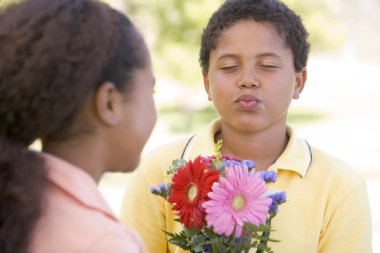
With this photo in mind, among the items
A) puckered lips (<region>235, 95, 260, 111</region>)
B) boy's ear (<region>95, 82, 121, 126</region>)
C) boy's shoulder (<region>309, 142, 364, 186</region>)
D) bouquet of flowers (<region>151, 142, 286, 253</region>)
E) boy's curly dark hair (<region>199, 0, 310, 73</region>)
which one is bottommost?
bouquet of flowers (<region>151, 142, 286, 253</region>)

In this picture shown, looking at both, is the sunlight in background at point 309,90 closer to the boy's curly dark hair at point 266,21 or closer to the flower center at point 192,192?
the boy's curly dark hair at point 266,21

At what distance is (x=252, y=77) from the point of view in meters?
2.75

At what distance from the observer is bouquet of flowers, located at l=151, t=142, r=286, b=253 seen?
88.9 inches

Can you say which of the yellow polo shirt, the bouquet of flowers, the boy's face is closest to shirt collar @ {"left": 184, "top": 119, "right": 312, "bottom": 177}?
the yellow polo shirt

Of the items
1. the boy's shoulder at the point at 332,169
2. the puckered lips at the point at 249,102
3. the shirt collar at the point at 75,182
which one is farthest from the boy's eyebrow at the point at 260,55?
the shirt collar at the point at 75,182

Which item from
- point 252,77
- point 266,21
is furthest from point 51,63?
point 266,21

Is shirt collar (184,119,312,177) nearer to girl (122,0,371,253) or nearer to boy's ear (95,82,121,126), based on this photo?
girl (122,0,371,253)

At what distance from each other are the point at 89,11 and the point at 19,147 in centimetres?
36

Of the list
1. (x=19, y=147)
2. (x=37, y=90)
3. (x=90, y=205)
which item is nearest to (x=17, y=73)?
(x=37, y=90)

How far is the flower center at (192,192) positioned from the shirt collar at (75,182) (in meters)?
0.57

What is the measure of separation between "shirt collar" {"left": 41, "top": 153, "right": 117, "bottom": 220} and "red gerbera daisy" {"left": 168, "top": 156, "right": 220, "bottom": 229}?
56 cm

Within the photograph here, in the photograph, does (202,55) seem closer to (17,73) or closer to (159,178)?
(159,178)

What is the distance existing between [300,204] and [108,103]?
1.15m

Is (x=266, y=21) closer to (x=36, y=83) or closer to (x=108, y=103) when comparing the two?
(x=108, y=103)
